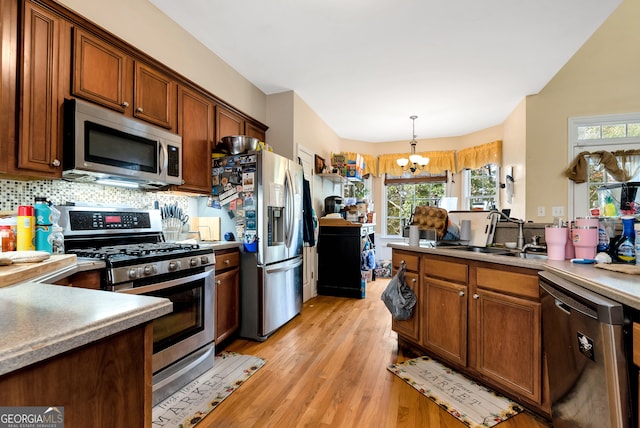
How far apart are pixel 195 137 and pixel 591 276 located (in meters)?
2.82

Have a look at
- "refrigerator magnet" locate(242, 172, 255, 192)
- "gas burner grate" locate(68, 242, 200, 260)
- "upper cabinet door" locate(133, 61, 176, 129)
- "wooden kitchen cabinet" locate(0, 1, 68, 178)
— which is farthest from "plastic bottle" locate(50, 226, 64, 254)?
"refrigerator magnet" locate(242, 172, 255, 192)

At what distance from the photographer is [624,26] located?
3541mm

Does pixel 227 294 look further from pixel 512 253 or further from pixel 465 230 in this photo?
pixel 512 253

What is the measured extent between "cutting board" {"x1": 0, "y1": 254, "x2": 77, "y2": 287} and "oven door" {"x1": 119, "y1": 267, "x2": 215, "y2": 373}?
1.68ft

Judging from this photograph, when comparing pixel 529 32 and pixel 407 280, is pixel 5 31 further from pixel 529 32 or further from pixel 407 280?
pixel 529 32

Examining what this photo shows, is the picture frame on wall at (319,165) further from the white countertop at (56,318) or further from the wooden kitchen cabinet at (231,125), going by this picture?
the white countertop at (56,318)

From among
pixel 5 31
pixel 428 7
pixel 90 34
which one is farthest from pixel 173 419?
pixel 428 7

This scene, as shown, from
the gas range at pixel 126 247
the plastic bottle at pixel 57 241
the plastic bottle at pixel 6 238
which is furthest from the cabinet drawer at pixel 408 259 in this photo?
the plastic bottle at pixel 6 238

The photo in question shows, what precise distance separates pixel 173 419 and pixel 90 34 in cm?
229

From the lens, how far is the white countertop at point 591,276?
1030mm

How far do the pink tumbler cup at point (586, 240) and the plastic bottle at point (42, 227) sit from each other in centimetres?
278

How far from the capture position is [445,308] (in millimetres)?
2229

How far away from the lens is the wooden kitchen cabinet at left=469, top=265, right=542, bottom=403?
1.69 meters

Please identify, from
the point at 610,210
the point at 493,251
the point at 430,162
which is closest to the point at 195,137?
the point at 493,251
